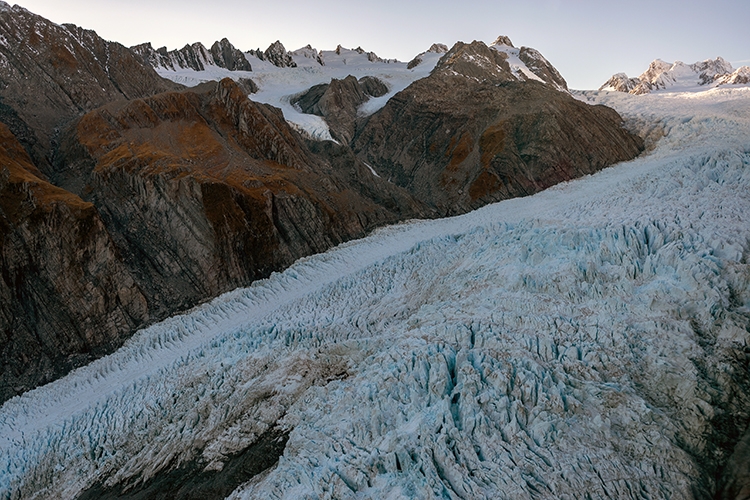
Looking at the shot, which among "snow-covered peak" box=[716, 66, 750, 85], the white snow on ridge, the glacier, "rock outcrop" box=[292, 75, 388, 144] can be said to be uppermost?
the white snow on ridge

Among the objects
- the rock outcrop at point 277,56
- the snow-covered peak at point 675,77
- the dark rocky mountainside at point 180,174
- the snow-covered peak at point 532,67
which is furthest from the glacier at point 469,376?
the rock outcrop at point 277,56

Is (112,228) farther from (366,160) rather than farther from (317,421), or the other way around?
(366,160)

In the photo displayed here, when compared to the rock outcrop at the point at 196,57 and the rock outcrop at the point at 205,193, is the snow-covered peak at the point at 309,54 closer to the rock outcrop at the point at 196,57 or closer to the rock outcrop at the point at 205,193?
the rock outcrop at the point at 196,57

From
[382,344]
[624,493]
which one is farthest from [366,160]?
[624,493]

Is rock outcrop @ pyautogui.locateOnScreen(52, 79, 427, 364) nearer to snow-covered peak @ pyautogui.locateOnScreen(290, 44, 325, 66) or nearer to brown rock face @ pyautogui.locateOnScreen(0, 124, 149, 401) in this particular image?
brown rock face @ pyautogui.locateOnScreen(0, 124, 149, 401)

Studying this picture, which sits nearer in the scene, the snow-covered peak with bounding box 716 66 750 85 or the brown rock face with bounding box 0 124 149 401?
the brown rock face with bounding box 0 124 149 401

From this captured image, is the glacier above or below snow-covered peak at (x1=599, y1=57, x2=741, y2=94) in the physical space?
below

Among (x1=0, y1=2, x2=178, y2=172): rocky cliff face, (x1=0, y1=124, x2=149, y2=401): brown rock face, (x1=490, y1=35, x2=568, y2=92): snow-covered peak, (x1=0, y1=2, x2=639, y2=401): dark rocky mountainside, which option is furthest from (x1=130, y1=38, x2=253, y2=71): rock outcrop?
(x1=0, y1=124, x2=149, y2=401): brown rock face
